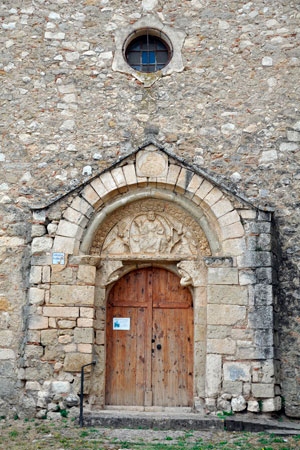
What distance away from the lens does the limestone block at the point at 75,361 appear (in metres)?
6.00

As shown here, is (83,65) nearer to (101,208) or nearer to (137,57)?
(137,57)

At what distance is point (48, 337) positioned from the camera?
6.05 m

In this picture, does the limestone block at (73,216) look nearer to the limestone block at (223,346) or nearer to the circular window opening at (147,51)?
the limestone block at (223,346)

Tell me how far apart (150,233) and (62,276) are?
1.25 metres

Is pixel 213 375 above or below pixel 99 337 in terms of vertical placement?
below

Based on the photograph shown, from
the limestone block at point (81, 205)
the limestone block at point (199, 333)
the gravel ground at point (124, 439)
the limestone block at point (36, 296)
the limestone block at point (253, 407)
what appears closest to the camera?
the gravel ground at point (124, 439)

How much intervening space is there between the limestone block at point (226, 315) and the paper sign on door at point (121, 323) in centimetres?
113

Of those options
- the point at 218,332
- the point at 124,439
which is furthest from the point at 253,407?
the point at 124,439

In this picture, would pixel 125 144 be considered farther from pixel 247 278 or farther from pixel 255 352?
pixel 255 352

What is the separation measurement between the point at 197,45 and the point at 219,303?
3.51m

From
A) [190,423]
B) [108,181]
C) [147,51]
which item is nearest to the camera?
[190,423]

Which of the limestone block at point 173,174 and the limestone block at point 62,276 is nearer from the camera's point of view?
the limestone block at point 62,276

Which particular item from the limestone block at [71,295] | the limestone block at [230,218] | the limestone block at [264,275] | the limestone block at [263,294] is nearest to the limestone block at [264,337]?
the limestone block at [263,294]

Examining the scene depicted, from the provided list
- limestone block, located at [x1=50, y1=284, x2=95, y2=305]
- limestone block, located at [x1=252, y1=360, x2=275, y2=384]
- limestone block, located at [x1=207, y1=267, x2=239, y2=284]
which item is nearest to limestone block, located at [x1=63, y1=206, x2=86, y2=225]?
limestone block, located at [x1=50, y1=284, x2=95, y2=305]
